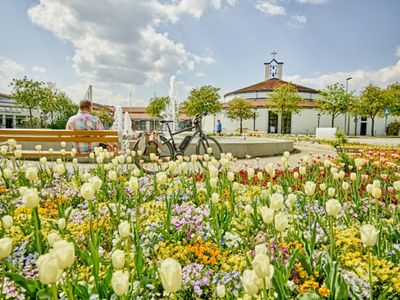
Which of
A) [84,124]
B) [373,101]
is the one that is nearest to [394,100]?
[373,101]

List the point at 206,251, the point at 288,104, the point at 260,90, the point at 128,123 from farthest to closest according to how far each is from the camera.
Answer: the point at 260,90
the point at 288,104
the point at 128,123
the point at 206,251

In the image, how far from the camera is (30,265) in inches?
110

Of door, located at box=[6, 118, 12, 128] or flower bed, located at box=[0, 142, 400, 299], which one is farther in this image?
A: door, located at box=[6, 118, 12, 128]

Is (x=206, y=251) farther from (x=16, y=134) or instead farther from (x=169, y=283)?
(x=16, y=134)

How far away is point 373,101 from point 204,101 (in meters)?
21.6

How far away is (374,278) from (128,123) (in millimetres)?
21139

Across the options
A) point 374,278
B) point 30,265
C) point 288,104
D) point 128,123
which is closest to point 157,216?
point 30,265

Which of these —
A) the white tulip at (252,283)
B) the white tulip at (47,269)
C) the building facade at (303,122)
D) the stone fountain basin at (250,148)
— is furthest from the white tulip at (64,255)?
the building facade at (303,122)

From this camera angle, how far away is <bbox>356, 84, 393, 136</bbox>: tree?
4147 cm

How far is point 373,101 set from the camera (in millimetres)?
42000

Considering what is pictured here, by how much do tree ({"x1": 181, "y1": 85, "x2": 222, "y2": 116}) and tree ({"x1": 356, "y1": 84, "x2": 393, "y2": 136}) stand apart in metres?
18.3

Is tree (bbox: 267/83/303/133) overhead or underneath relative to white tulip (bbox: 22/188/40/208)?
overhead

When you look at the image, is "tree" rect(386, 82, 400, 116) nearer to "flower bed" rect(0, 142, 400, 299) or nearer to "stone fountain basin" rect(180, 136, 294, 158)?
"stone fountain basin" rect(180, 136, 294, 158)

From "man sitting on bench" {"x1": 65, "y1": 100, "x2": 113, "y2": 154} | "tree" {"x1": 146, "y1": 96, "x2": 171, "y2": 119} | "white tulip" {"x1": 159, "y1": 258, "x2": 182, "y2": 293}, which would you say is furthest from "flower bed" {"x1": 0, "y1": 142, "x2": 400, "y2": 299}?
"tree" {"x1": 146, "y1": 96, "x2": 171, "y2": 119}
